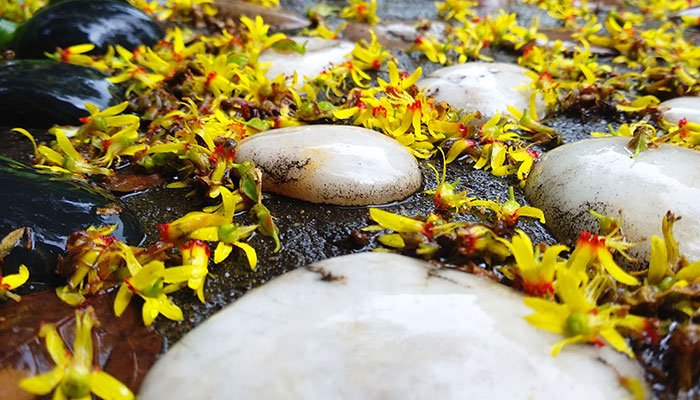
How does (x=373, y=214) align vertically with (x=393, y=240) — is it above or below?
above

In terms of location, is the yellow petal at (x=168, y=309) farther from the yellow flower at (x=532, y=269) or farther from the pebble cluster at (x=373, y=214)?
the yellow flower at (x=532, y=269)

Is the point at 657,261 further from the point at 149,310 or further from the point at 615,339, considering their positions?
the point at 149,310

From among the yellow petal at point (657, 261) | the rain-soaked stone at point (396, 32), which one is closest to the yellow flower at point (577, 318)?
the yellow petal at point (657, 261)

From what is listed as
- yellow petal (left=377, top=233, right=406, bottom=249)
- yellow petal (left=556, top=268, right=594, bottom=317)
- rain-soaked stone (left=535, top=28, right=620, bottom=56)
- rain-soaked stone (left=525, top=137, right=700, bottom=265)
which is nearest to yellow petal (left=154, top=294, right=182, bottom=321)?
yellow petal (left=377, top=233, right=406, bottom=249)

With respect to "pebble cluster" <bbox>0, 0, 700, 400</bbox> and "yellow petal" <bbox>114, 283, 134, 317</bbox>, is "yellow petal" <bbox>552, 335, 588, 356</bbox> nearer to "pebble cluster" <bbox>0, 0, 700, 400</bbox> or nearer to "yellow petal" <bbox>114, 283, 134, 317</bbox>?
"pebble cluster" <bbox>0, 0, 700, 400</bbox>

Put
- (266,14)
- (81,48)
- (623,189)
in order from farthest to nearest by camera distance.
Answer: (266,14), (81,48), (623,189)

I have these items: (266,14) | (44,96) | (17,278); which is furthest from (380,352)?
(266,14)
